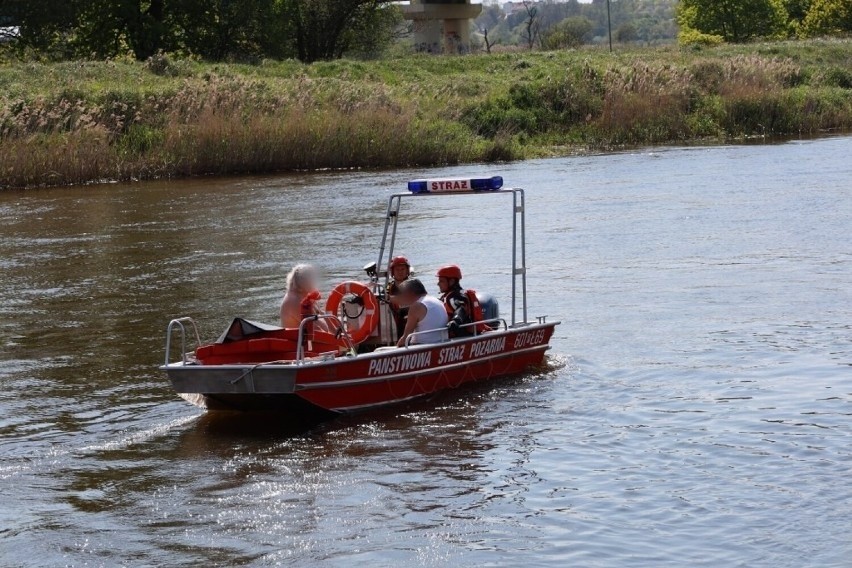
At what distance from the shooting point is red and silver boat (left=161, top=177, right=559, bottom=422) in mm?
11055

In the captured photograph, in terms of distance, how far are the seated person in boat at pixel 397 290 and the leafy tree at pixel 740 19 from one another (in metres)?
80.7

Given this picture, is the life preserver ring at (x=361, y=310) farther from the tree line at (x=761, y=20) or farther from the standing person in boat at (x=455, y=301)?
the tree line at (x=761, y=20)

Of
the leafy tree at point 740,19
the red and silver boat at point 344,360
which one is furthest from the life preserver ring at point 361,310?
the leafy tree at point 740,19

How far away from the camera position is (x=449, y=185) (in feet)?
42.3

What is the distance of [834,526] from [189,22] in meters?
51.3

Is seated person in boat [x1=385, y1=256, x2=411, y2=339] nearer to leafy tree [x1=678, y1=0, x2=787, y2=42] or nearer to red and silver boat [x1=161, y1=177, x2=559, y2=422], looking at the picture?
red and silver boat [x1=161, y1=177, x2=559, y2=422]

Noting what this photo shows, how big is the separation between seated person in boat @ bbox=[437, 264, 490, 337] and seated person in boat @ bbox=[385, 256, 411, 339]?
1.26 feet

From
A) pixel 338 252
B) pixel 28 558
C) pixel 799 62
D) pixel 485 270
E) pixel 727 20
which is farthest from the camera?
pixel 727 20

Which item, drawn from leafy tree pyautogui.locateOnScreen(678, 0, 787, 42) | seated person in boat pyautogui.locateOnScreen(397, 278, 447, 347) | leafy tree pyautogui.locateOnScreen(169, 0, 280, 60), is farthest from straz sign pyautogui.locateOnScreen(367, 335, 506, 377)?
leafy tree pyautogui.locateOnScreen(678, 0, 787, 42)

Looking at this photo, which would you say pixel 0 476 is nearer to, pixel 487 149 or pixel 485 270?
pixel 485 270

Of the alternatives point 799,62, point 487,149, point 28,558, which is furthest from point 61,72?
point 28,558

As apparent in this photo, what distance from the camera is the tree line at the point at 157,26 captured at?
53.4 m

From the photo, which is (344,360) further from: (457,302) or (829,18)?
(829,18)

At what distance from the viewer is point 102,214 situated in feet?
91.8
